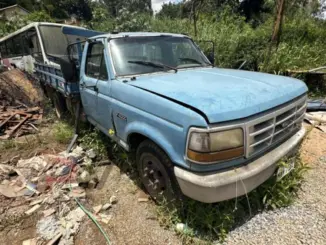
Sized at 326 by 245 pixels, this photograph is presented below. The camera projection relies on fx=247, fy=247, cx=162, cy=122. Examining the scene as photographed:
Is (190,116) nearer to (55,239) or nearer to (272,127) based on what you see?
(272,127)

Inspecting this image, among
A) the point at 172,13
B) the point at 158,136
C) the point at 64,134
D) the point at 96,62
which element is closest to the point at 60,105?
the point at 64,134

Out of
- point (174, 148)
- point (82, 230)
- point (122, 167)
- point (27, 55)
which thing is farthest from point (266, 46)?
point (27, 55)

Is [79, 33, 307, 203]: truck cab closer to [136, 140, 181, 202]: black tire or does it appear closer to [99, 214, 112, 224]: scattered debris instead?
[136, 140, 181, 202]: black tire

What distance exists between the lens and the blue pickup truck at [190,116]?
210 cm

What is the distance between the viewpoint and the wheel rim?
8.81ft

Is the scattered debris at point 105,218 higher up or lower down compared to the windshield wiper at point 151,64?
lower down

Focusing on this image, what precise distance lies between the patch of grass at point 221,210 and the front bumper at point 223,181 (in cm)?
31

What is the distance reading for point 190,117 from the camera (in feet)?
6.79

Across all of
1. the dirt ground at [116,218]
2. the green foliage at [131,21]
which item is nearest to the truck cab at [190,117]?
the dirt ground at [116,218]

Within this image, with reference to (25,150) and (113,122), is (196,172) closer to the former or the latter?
(113,122)

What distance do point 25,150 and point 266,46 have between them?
760 centimetres

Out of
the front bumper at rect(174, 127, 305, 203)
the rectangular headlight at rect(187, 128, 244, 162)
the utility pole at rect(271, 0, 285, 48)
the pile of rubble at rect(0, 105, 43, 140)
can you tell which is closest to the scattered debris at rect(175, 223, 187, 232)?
the front bumper at rect(174, 127, 305, 203)

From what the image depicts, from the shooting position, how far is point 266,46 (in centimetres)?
816

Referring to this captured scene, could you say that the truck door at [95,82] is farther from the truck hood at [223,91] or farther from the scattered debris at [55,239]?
the scattered debris at [55,239]
